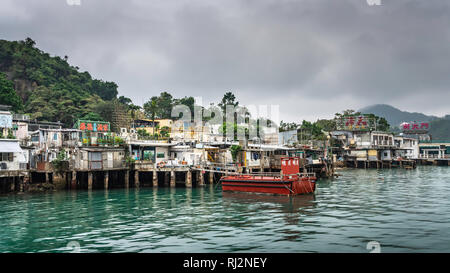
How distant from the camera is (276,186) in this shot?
105 feet

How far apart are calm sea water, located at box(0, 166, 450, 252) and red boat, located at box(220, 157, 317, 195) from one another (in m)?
0.96

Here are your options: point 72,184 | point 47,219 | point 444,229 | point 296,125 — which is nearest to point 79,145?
point 72,184

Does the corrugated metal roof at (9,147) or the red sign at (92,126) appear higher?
the red sign at (92,126)

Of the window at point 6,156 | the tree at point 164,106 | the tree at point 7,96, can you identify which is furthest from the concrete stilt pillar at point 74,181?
the tree at point 164,106

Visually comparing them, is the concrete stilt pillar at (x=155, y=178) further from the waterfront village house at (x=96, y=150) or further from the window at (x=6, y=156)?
the window at (x=6, y=156)

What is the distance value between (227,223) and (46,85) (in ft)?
306

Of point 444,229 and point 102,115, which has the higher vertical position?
point 102,115

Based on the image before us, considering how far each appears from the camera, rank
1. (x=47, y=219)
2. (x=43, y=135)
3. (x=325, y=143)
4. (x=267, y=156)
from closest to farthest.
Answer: (x=47, y=219), (x=43, y=135), (x=267, y=156), (x=325, y=143)

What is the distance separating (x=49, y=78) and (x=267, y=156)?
76.8 m

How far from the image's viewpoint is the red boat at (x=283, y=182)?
31.5 metres

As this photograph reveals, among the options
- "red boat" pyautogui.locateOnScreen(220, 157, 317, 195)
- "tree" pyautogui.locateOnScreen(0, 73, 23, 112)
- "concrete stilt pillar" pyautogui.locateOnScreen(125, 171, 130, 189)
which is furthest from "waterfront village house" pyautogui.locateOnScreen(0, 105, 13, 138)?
"tree" pyautogui.locateOnScreen(0, 73, 23, 112)

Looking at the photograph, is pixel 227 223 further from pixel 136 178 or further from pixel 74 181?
pixel 74 181
